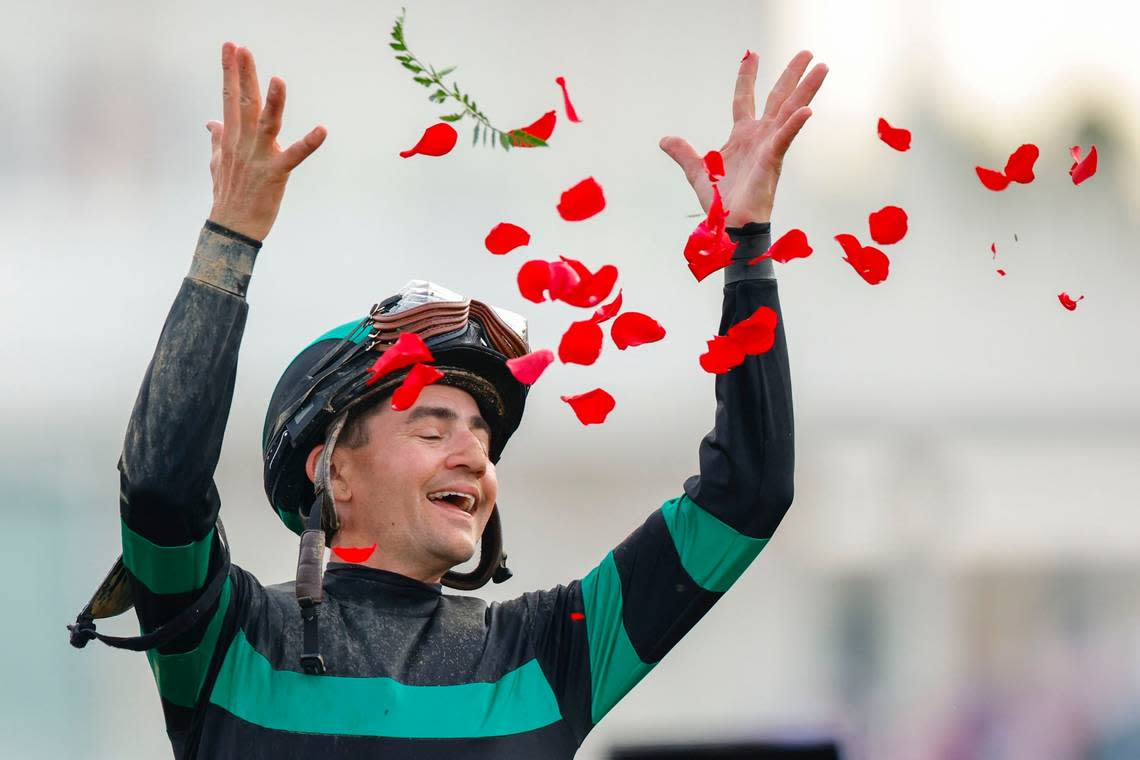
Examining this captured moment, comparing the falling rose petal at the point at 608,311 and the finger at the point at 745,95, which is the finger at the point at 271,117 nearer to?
the falling rose petal at the point at 608,311

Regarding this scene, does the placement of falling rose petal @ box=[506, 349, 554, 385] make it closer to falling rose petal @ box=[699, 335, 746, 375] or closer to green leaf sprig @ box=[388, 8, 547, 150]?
falling rose petal @ box=[699, 335, 746, 375]

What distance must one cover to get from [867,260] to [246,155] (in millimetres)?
1415

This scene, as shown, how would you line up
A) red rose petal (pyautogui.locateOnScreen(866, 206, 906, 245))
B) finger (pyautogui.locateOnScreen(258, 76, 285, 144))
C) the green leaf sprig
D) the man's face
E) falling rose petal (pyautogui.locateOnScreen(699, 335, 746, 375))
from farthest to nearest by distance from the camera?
1. red rose petal (pyautogui.locateOnScreen(866, 206, 906, 245))
2. the man's face
3. falling rose petal (pyautogui.locateOnScreen(699, 335, 746, 375))
4. finger (pyautogui.locateOnScreen(258, 76, 285, 144))
5. the green leaf sprig

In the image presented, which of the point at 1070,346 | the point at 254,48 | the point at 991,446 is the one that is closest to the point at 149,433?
the point at 254,48

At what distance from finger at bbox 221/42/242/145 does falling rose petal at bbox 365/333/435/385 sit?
0.61 meters

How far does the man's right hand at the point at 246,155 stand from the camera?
10.4 ft

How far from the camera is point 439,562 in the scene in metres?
3.55

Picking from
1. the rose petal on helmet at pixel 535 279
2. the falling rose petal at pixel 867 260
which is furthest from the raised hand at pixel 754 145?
the rose petal on helmet at pixel 535 279

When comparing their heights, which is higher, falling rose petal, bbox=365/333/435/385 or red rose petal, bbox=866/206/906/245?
red rose petal, bbox=866/206/906/245

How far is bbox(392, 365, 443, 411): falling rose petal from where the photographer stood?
143 inches

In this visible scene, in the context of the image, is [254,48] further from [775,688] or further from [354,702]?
[354,702]

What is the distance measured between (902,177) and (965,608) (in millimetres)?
2237

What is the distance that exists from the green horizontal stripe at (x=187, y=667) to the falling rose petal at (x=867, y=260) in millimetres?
1553

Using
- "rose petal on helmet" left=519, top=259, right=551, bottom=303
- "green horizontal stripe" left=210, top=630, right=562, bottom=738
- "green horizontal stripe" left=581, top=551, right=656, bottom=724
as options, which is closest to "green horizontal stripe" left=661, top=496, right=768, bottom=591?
"green horizontal stripe" left=581, top=551, right=656, bottom=724
